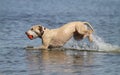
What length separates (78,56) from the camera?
56.7ft

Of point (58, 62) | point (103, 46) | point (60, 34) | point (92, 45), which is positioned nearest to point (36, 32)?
point (60, 34)

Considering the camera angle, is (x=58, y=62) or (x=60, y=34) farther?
(x=60, y=34)

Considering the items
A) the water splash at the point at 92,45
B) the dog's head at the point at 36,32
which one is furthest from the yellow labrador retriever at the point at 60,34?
the water splash at the point at 92,45

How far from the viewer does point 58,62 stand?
1588cm

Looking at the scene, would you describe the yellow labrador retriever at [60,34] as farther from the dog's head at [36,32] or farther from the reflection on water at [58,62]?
the reflection on water at [58,62]

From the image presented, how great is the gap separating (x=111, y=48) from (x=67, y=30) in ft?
5.36

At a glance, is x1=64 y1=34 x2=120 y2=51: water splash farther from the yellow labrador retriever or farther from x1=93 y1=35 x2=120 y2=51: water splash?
the yellow labrador retriever

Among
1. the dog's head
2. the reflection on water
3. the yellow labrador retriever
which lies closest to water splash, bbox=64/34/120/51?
the yellow labrador retriever

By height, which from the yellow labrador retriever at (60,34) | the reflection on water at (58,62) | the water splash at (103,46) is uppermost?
the yellow labrador retriever at (60,34)

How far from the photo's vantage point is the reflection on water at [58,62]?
14.3 meters

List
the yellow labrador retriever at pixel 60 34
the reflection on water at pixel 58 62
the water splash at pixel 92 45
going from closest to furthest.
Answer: the reflection on water at pixel 58 62
the yellow labrador retriever at pixel 60 34
the water splash at pixel 92 45

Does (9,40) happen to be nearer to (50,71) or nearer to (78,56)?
(78,56)

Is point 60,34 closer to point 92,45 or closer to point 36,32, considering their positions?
point 36,32

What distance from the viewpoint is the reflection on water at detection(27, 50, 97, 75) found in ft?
47.0
